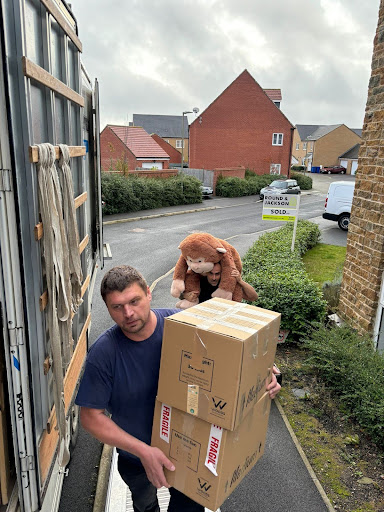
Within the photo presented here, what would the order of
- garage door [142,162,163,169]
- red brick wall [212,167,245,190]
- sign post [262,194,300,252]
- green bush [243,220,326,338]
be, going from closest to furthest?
green bush [243,220,326,338] < sign post [262,194,300,252] < red brick wall [212,167,245,190] < garage door [142,162,163,169]

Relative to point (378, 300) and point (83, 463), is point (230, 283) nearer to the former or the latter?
point (83, 463)

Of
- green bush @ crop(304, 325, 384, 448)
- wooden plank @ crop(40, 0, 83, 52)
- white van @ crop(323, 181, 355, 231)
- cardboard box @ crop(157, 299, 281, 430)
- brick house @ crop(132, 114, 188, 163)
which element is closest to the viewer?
cardboard box @ crop(157, 299, 281, 430)

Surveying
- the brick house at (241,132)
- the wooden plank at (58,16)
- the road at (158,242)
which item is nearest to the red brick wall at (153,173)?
the road at (158,242)

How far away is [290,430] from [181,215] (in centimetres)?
1700

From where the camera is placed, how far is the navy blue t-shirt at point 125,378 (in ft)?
7.11

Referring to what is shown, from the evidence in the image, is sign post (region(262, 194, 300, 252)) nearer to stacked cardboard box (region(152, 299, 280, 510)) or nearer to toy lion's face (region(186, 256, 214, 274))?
toy lion's face (region(186, 256, 214, 274))

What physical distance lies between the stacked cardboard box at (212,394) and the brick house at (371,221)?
3.49 meters

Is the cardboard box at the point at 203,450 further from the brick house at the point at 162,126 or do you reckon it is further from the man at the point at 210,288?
the brick house at the point at 162,126

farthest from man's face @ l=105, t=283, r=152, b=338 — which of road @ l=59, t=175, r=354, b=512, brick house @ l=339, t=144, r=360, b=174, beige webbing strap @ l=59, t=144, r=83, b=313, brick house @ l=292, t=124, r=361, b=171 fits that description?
brick house @ l=292, t=124, r=361, b=171

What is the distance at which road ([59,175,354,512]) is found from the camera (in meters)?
3.67

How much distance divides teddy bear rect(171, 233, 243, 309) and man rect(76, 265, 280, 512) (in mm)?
1263

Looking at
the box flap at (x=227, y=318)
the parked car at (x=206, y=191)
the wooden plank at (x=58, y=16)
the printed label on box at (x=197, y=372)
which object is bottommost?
the parked car at (x=206, y=191)

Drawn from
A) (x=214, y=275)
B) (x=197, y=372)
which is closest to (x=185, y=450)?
(x=197, y=372)

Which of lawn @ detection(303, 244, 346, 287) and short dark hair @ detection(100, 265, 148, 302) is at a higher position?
short dark hair @ detection(100, 265, 148, 302)
